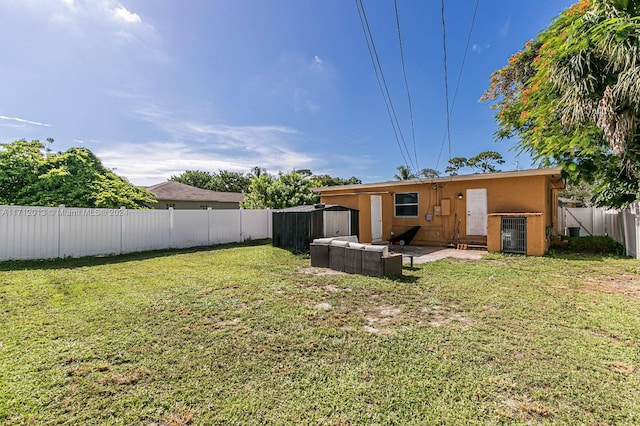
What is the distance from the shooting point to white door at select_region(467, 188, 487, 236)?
10398 millimetres

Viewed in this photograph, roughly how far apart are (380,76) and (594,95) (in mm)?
4876

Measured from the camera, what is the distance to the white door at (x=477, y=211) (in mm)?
10398

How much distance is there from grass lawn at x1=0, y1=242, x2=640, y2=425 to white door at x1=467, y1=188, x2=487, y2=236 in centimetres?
492

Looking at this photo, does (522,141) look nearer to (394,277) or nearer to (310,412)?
(394,277)

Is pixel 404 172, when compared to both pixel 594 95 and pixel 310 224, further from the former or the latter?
pixel 594 95

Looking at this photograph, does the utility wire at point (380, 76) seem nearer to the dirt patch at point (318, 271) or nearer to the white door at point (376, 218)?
the white door at point (376, 218)

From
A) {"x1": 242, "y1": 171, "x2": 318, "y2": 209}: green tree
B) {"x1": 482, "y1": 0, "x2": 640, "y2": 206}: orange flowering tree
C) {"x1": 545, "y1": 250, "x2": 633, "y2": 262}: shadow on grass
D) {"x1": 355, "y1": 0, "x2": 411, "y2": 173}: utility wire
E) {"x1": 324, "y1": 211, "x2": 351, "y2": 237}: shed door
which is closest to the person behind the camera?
{"x1": 482, "y1": 0, "x2": 640, "y2": 206}: orange flowering tree

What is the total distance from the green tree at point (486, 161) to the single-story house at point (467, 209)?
22088 millimetres

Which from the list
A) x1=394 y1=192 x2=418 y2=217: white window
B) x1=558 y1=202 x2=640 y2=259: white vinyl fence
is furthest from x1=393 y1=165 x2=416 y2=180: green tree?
x1=394 y1=192 x2=418 y2=217: white window

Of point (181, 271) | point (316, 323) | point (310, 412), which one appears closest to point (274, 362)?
point (310, 412)

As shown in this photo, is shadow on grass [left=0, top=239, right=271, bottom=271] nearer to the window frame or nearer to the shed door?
the shed door

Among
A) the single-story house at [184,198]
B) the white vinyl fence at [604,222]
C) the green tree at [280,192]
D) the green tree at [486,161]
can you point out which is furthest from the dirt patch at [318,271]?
the green tree at [486,161]

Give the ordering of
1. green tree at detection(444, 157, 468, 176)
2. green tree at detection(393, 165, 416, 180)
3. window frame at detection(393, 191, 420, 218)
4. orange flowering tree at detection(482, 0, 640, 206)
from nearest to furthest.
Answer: orange flowering tree at detection(482, 0, 640, 206) → window frame at detection(393, 191, 420, 218) → green tree at detection(393, 165, 416, 180) → green tree at detection(444, 157, 468, 176)

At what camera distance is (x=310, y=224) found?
9.46 metres
